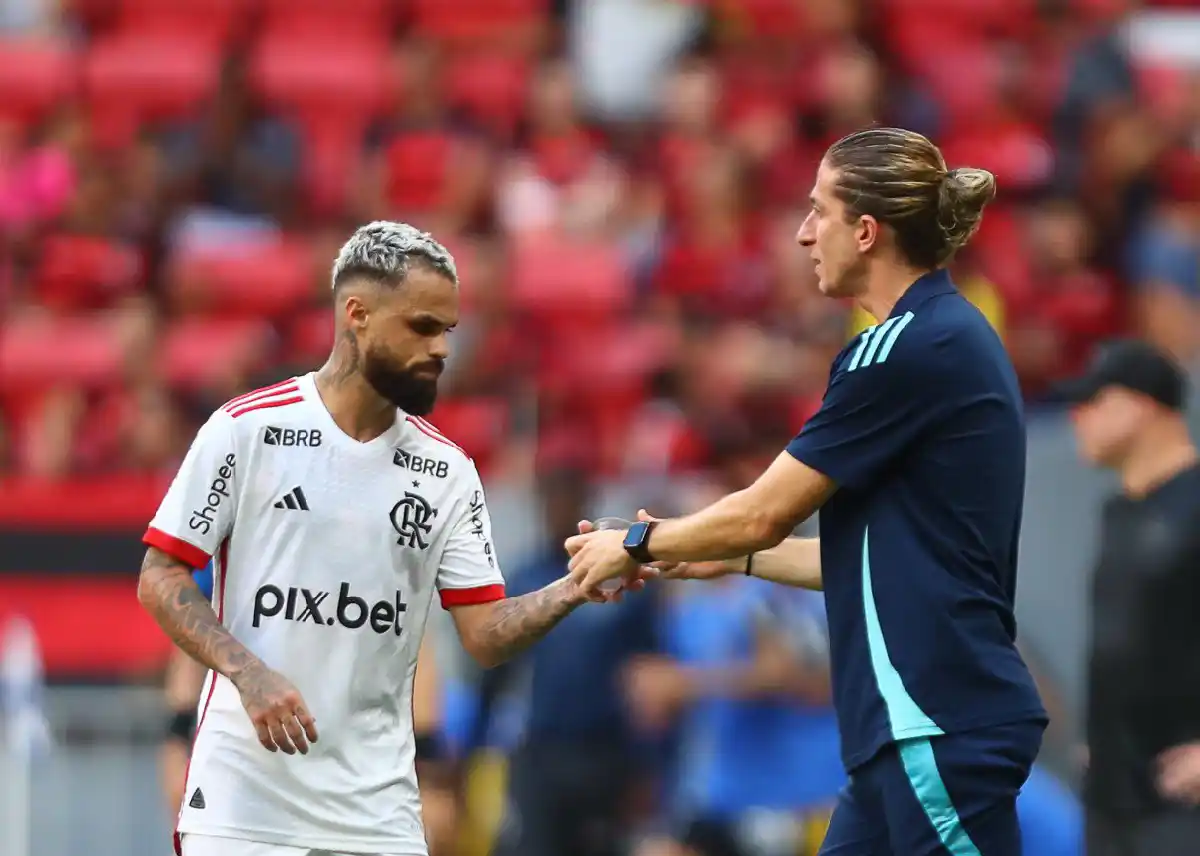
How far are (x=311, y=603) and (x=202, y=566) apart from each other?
0.29 meters

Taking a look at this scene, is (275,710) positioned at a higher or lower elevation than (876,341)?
lower

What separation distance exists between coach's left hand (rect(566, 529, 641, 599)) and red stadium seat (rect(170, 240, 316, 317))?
7.20 meters

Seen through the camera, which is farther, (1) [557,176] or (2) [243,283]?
(1) [557,176]

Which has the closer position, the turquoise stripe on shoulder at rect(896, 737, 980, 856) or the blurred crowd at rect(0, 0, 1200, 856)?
the turquoise stripe on shoulder at rect(896, 737, 980, 856)

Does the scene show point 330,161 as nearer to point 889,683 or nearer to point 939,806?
point 889,683

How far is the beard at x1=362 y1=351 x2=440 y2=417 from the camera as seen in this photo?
200 inches

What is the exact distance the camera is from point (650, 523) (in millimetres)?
5227

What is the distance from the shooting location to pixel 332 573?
5027 mm

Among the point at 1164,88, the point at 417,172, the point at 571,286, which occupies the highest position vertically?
the point at 1164,88

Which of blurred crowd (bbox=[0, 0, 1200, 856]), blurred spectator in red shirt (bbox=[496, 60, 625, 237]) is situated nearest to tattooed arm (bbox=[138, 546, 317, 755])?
blurred crowd (bbox=[0, 0, 1200, 856])

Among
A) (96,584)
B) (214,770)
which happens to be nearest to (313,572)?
(214,770)

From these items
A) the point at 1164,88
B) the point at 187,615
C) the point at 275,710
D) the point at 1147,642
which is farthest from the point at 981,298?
the point at 275,710

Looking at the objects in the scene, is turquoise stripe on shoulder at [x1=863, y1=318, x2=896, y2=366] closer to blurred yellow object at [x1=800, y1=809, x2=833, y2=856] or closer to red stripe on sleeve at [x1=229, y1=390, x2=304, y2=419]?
red stripe on sleeve at [x1=229, y1=390, x2=304, y2=419]

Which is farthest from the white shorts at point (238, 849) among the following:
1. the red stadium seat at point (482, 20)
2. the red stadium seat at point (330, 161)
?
the red stadium seat at point (482, 20)
